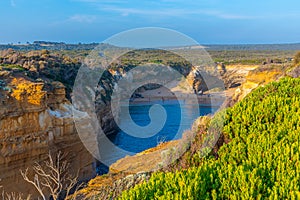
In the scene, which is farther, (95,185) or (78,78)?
(78,78)

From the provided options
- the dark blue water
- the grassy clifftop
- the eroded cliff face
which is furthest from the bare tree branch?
the dark blue water

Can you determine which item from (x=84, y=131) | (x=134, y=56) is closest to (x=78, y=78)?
(x=84, y=131)

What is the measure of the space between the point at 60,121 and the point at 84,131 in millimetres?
2486

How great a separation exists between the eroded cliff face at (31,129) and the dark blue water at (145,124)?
18.6 ft

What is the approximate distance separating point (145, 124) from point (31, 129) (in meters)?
23.9

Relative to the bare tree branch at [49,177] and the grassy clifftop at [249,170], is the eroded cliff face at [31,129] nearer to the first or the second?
the bare tree branch at [49,177]

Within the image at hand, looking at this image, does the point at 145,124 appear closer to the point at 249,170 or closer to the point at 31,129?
the point at 31,129

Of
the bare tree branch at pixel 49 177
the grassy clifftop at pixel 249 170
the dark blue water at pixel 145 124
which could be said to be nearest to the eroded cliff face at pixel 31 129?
the bare tree branch at pixel 49 177

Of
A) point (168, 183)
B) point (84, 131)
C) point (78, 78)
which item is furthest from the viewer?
point (78, 78)

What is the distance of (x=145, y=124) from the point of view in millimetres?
43344

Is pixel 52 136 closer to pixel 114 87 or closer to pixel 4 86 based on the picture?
pixel 4 86

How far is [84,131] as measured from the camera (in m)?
24.9

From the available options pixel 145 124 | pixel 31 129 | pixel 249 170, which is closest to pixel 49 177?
pixel 31 129

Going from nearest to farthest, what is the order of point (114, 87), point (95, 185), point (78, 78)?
point (95, 185) → point (78, 78) → point (114, 87)
